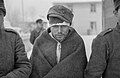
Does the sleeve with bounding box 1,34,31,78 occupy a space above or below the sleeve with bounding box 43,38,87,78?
above

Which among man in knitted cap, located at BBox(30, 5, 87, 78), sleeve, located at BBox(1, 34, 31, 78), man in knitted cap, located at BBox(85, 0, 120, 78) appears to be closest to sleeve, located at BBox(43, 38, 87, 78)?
man in knitted cap, located at BBox(30, 5, 87, 78)

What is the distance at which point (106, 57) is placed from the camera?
2.04 m

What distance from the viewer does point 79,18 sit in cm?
2373

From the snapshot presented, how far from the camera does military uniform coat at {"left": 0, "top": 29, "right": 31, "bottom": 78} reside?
1862 millimetres

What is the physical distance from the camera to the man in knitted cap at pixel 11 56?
186 cm

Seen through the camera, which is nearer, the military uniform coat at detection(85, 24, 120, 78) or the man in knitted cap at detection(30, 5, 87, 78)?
the military uniform coat at detection(85, 24, 120, 78)

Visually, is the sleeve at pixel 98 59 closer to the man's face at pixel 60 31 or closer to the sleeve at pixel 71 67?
the sleeve at pixel 71 67

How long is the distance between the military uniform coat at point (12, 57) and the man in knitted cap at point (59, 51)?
1.04ft

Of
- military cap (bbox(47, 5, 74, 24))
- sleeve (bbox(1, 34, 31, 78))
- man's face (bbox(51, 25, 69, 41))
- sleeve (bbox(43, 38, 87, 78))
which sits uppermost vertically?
military cap (bbox(47, 5, 74, 24))

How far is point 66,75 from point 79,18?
2186cm

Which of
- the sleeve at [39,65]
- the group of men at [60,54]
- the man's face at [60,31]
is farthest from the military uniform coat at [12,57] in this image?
the man's face at [60,31]

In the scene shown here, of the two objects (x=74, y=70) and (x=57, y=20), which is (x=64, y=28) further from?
(x=74, y=70)

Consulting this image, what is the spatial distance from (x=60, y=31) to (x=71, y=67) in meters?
0.44

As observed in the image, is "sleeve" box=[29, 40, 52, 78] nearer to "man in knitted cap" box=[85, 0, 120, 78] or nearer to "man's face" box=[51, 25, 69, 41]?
"man's face" box=[51, 25, 69, 41]
